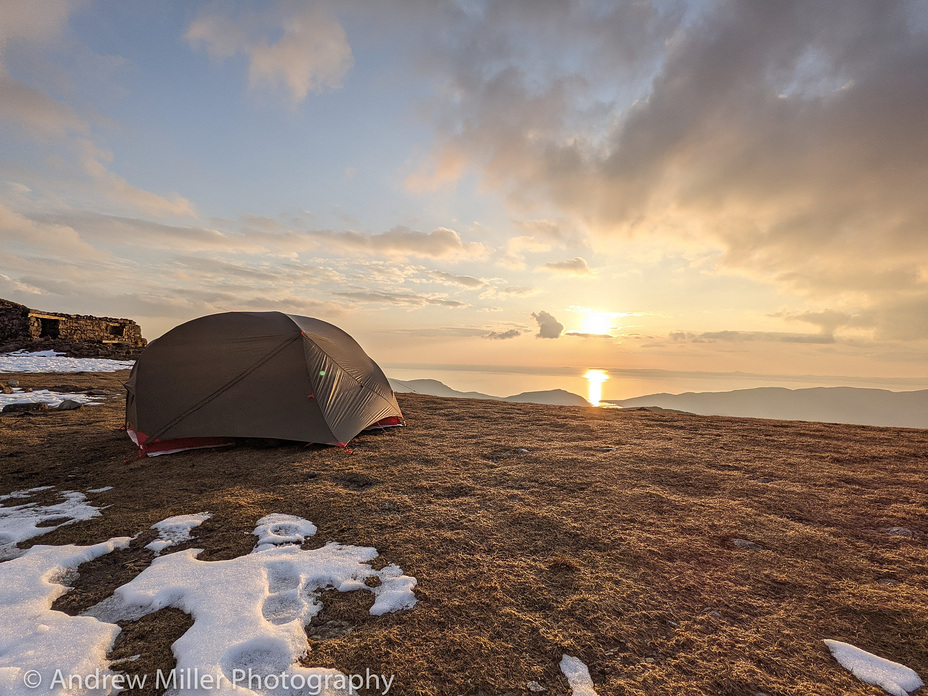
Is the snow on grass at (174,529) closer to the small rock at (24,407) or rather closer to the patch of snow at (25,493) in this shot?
the patch of snow at (25,493)

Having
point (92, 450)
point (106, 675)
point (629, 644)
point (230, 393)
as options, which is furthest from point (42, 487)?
point (629, 644)

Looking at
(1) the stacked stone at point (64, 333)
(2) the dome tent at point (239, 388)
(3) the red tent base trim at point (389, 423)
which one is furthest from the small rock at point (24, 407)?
(1) the stacked stone at point (64, 333)

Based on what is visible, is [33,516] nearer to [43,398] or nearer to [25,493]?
[25,493]

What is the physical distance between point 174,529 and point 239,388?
3647 millimetres

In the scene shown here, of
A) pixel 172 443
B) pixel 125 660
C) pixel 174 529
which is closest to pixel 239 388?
pixel 172 443

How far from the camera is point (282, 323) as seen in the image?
8.31 metres

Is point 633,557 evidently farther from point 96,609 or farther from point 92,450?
point 92,450

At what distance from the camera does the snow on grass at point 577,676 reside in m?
2.21

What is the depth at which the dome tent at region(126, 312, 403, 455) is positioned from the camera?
7.14 m

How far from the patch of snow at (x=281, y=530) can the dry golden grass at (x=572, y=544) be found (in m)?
0.15

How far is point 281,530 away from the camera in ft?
13.9

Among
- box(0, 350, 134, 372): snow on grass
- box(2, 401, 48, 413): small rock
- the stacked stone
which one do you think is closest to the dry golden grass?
box(2, 401, 48, 413): small rock

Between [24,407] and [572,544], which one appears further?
[24,407]

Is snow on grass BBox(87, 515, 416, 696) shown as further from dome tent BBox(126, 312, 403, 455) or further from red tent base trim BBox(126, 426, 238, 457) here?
red tent base trim BBox(126, 426, 238, 457)
